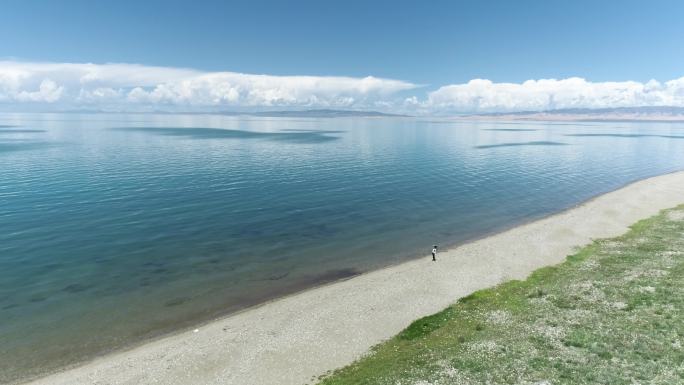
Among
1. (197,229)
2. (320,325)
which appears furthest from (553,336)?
(197,229)

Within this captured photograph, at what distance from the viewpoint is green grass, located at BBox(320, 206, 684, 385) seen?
23.9m

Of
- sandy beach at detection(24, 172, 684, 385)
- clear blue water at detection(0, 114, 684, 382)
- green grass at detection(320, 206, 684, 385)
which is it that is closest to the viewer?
green grass at detection(320, 206, 684, 385)

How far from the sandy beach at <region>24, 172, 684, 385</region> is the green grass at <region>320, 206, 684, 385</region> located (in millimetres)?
2321

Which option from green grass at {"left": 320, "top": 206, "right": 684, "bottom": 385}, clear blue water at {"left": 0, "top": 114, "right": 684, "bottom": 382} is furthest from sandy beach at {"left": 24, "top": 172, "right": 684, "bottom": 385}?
clear blue water at {"left": 0, "top": 114, "right": 684, "bottom": 382}

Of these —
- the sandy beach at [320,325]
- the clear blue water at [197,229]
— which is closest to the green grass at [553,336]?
the sandy beach at [320,325]

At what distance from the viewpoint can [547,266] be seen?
4456 cm

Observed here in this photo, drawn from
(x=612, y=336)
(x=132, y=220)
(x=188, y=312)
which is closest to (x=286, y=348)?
(x=188, y=312)

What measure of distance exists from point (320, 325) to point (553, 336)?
18326mm

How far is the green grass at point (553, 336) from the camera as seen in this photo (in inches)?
942

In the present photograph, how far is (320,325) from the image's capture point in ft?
109

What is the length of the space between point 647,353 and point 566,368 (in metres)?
5.94

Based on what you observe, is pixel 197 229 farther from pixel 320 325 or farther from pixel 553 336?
pixel 553 336

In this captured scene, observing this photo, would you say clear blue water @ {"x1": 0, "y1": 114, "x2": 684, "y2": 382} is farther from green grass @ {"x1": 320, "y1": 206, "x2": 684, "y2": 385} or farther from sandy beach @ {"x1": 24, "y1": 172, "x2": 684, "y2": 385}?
green grass @ {"x1": 320, "y1": 206, "x2": 684, "y2": 385}

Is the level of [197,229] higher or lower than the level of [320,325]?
higher
